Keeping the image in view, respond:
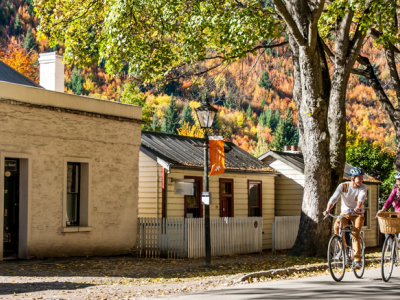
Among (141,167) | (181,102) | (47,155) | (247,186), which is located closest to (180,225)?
(141,167)

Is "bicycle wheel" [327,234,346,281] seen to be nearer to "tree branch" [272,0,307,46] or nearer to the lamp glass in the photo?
the lamp glass

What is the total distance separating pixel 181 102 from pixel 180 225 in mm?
94891

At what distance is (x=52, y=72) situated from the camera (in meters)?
20.8

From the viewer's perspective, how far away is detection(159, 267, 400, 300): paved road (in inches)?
372

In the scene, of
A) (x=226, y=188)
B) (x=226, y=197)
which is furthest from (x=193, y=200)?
(x=226, y=188)

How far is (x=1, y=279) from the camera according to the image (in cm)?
1202

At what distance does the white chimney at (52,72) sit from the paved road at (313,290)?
12.0m

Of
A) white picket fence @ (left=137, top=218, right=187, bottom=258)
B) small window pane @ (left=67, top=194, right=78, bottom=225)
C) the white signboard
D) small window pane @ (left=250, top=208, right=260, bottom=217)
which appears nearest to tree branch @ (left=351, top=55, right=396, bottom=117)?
small window pane @ (left=250, top=208, right=260, bottom=217)

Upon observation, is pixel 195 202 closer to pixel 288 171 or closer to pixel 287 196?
pixel 287 196

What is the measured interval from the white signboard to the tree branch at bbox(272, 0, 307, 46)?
20.4 ft

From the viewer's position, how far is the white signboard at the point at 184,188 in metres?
20.2

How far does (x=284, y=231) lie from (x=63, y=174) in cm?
962

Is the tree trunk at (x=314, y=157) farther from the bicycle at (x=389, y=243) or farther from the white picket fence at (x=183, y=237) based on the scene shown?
the bicycle at (x=389, y=243)

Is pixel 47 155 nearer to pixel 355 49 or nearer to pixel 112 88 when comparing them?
pixel 355 49
